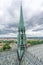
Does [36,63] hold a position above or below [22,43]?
below

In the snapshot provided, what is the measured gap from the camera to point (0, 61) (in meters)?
40.3

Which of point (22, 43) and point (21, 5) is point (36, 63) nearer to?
point (22, 43)

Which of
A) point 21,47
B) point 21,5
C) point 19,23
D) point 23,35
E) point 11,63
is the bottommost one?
point 11,63

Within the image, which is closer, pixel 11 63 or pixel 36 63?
pixel 36 63

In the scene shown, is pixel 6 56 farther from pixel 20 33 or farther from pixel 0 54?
pixel 20 33

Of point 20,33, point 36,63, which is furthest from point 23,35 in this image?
point 36,63

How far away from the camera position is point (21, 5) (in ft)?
144

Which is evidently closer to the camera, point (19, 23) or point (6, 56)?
point (6, 56)

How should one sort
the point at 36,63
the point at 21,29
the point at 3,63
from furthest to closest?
the point at 21,29, the point at 3,63, the point at 36,63

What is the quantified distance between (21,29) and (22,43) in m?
3.82

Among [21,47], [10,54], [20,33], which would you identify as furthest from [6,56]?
[20,33]

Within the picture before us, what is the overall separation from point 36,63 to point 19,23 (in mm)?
18311

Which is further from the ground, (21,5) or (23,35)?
(21,5)

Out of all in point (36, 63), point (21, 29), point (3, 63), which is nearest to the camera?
point (36, 63)
